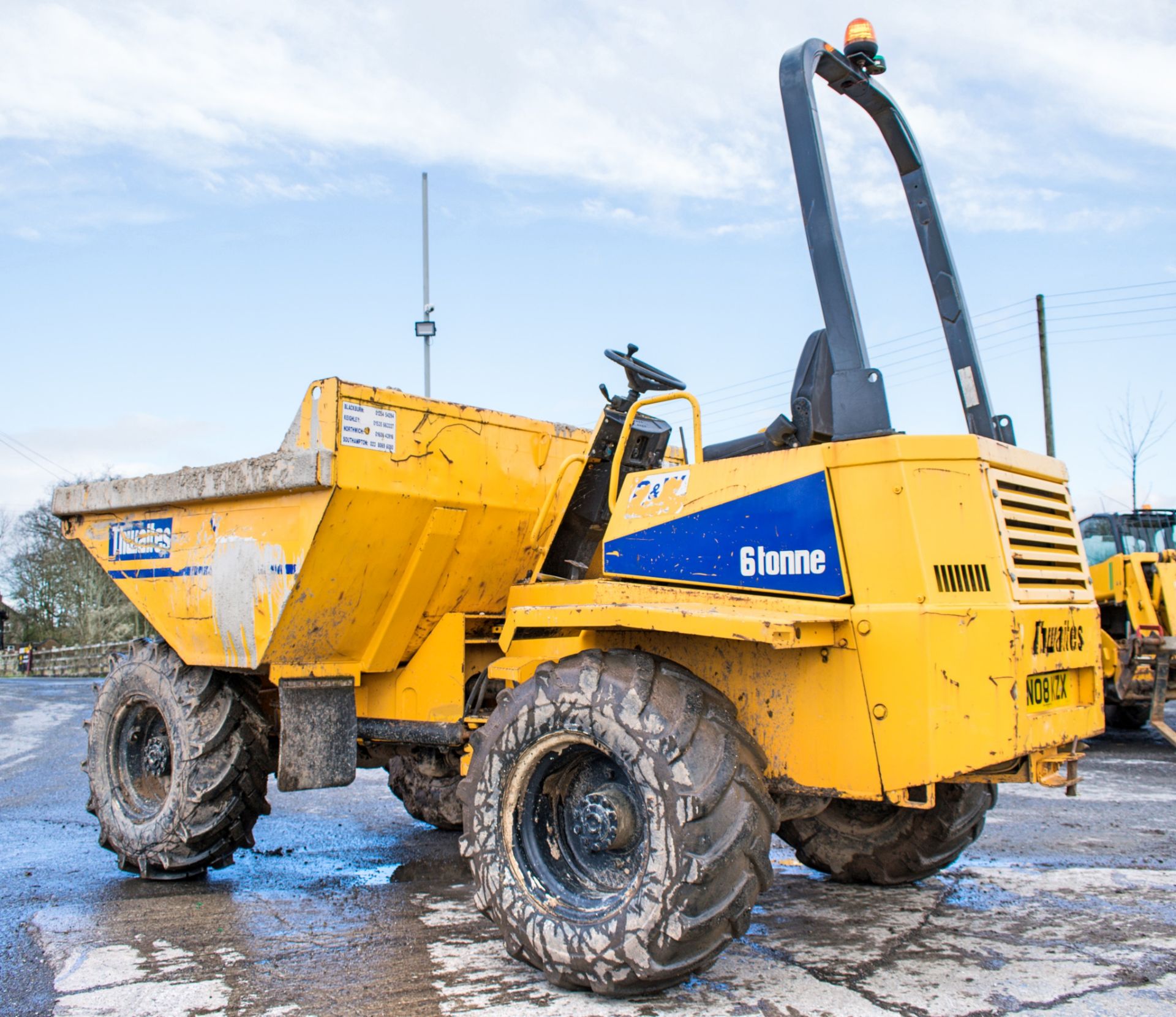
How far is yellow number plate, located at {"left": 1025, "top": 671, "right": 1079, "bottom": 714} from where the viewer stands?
3.71 m

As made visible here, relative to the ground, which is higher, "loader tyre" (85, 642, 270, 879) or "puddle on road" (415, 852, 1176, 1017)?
"loader tyre" (85, 642, 270, 879)

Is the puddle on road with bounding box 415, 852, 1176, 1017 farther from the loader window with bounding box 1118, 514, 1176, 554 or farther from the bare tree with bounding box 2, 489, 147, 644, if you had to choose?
the bare tree with bounding box 2, 489, 147, 644

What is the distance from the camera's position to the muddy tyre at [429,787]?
6492 millimetres

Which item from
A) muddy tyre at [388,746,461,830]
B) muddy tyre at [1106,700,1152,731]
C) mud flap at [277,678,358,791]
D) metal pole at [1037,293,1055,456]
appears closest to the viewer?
mud flap at [277,678,358,791]

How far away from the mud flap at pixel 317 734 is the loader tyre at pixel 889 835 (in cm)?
219

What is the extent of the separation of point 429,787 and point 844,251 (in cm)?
434

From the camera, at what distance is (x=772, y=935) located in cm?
443

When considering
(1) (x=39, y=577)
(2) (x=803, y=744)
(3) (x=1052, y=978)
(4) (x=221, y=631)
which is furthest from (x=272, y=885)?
(1) (x=39, y=577)

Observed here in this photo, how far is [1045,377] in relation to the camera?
77.4 feet

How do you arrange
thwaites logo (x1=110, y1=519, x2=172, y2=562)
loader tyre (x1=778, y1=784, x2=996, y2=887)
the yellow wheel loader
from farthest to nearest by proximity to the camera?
the yellow wheel loader < thwaites logo (x1=110, y1=519, x2=172, y2=562) < loader tyre (x1=778, y1=784, x2=996, y2=887)

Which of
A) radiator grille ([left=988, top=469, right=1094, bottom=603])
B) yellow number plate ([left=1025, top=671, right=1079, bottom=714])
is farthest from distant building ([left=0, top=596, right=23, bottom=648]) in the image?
yellow number plate ([left=1025, top=671, right=1079, bottom=714])

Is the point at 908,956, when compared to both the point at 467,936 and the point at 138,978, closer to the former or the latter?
the point at 467,936

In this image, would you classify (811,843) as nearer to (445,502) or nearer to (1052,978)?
(1052,978)

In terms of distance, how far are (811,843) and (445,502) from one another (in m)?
2.43
